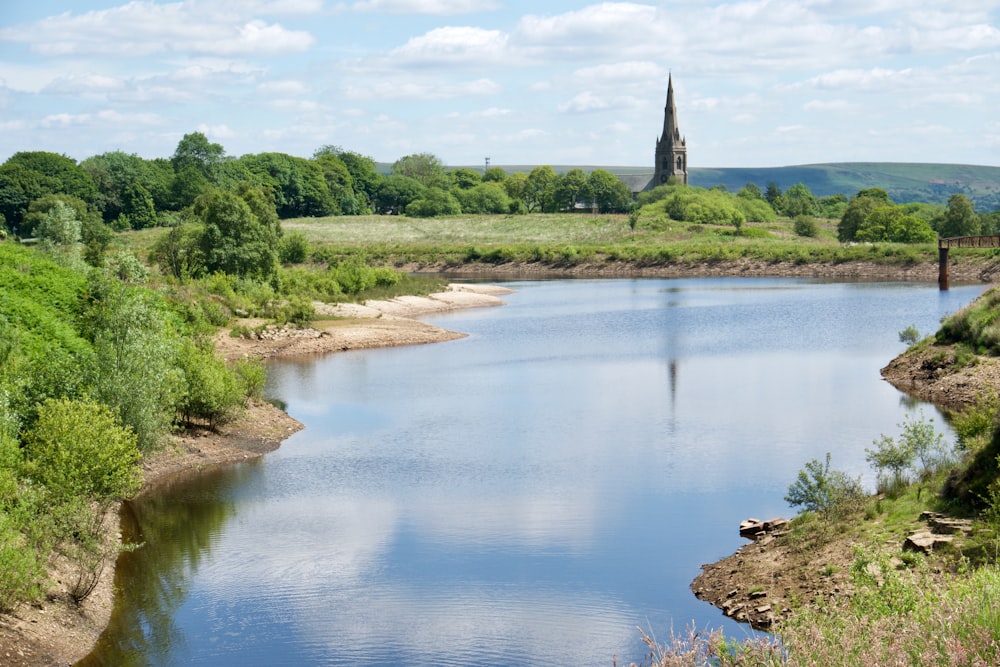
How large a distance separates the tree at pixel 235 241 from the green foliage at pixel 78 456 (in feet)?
132

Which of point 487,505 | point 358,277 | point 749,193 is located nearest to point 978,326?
point 487,505

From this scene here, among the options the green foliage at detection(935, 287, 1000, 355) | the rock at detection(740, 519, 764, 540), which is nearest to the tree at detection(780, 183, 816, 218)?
the green foliage at detection(935, 287, 1000, 355)

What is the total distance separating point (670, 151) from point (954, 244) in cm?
10632

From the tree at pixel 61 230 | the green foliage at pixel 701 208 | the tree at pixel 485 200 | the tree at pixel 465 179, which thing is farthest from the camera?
the tree at pixel 465 179

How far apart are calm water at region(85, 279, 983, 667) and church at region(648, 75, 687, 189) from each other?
14264 centimetres

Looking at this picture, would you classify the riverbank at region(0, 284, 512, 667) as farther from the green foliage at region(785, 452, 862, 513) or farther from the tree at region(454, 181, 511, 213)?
the tree at region(454, 181, 511, 213)

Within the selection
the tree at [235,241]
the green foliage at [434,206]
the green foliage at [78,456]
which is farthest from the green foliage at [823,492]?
the green foliage at [434,206]

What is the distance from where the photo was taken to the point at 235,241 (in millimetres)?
62406

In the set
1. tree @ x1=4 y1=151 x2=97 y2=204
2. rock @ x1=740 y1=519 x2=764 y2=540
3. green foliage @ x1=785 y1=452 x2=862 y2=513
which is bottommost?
rock @ x1=740 y1=519 x2=764 y2=540

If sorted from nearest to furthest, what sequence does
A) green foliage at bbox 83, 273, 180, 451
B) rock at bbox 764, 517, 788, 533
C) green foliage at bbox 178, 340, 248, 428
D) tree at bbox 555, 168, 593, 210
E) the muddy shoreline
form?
Result: 1. the muddy shoreline
2. rock at bbox 764, 517, 788, 533
3. green foliage at bbox 83, 273, 180, 451
4. green foliage at bbox 178, 340, 248, 428
5. tree at bbox 555, 168, 593, 210

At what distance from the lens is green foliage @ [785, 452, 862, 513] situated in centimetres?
2109

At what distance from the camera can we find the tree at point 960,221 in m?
112

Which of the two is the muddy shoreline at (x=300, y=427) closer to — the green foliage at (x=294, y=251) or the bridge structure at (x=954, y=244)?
the bridge structure at (x=954, y=244)

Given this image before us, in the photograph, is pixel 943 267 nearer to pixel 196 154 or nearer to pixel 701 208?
pixel 701 208
